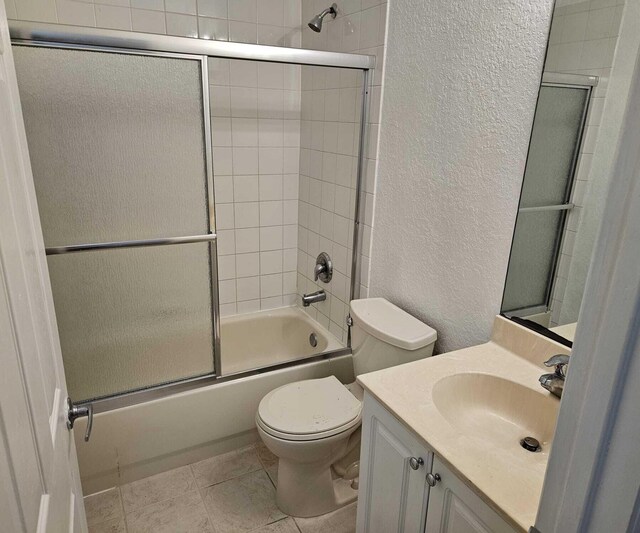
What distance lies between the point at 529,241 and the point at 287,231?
5.70ft

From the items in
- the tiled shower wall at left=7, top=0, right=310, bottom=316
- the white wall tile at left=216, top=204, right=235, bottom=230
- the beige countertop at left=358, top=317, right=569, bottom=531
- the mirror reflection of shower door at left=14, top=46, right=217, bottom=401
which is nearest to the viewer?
the beige countertop at left=358, top=317, right=569, bottom=531

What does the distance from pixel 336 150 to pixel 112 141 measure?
117 cm

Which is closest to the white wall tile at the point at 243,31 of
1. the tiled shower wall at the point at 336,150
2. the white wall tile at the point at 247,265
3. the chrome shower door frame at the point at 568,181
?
the tiled shower wall at the point at 336,150

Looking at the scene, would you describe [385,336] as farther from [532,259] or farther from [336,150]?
[336,150]

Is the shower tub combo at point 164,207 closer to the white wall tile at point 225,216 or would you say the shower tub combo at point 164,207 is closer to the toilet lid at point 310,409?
the white wall tile at point 225,216

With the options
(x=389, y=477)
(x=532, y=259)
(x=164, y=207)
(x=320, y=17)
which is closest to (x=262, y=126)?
(x=320, y=17)

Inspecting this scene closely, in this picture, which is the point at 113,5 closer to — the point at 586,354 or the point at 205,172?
the point at 205,172

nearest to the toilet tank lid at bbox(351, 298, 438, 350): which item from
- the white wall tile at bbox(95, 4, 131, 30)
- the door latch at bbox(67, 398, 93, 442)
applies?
the door latch at bbox(67, 398, 93, 442)

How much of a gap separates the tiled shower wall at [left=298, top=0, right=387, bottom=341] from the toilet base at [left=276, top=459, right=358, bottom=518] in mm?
824

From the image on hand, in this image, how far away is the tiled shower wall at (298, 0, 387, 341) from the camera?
6.75 ft

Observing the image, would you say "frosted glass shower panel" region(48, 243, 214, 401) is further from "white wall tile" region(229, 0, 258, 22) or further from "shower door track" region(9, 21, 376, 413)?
"white wall tile" region(229, 0, 258, 22)

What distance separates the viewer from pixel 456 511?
106 cm

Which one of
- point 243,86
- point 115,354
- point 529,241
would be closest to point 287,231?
point 243,86

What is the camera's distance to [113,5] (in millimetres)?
2199
